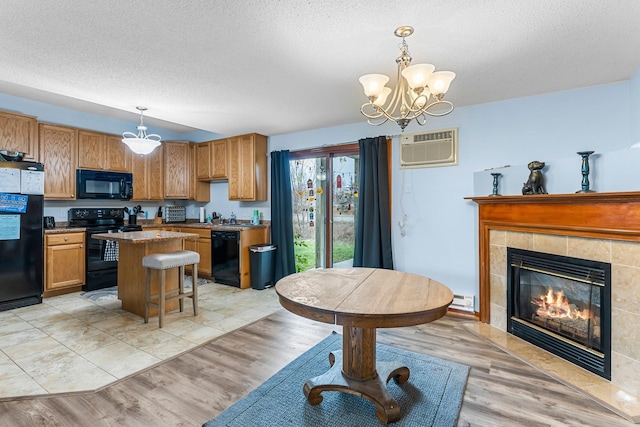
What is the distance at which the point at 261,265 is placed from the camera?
4551 mm

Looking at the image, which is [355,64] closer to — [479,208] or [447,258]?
[479,208]

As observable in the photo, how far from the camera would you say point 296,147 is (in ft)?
15.8

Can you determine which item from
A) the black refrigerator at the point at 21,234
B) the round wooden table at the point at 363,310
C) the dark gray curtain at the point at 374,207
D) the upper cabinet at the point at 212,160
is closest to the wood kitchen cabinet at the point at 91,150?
the black refrigerator at the point at 21,234

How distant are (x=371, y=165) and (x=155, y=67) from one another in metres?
2.56

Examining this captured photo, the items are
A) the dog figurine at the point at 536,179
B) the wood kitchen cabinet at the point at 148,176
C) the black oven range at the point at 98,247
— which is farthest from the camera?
the wood kitchen cabinet at the point at 148,176

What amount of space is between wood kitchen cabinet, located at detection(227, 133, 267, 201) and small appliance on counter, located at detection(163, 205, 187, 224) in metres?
1.27

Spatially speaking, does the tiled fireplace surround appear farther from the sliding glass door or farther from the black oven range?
the black oven range

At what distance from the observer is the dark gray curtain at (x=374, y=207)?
394 centimetres

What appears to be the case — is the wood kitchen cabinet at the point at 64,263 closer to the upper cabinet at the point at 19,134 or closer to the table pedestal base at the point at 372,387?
the upper cabinet at the point at 19,134

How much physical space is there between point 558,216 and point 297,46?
2504mm

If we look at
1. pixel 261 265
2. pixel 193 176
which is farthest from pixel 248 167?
pixel 261 265

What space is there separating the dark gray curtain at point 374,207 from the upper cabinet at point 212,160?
2.38 meters

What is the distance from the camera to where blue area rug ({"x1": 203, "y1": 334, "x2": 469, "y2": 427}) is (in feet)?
5.82

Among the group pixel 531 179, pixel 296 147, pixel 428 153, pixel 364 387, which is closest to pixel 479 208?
pixel 531 179
